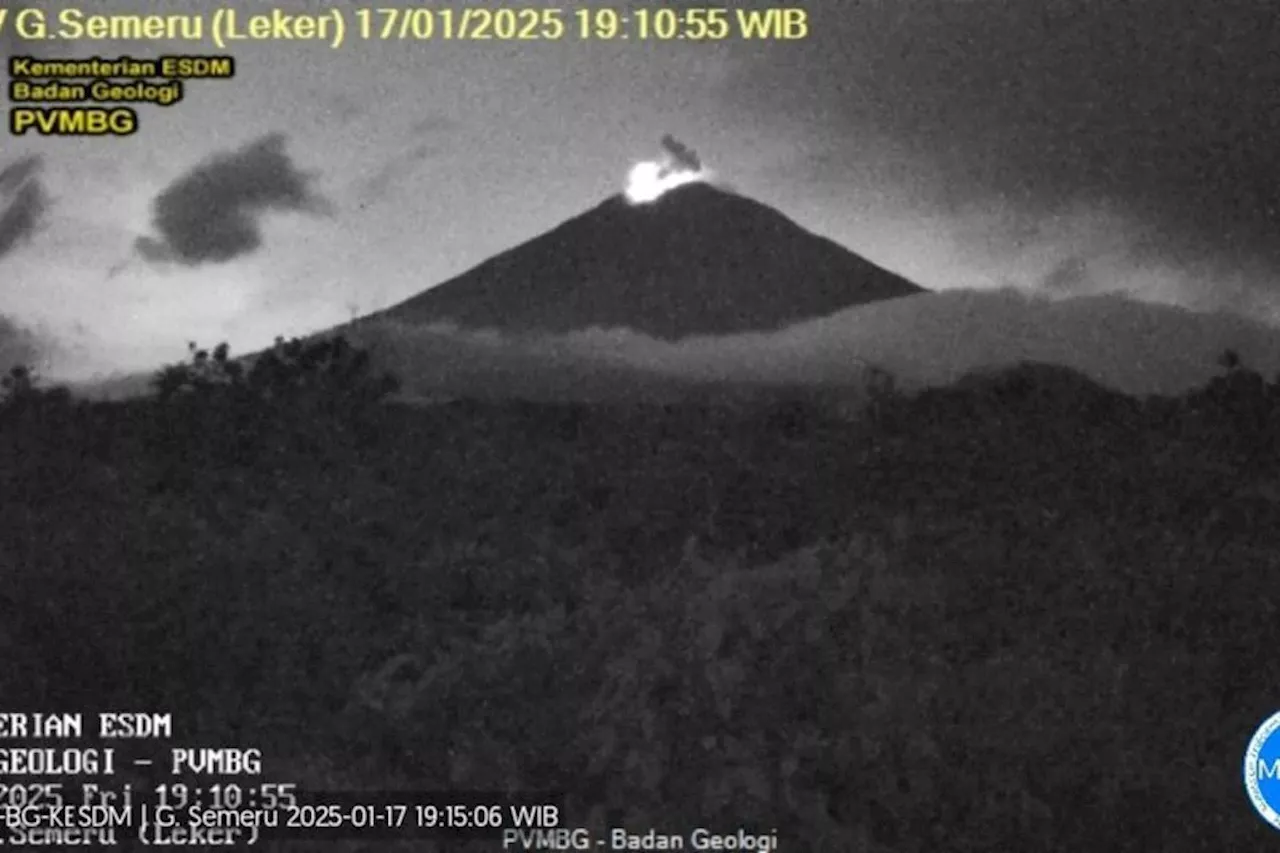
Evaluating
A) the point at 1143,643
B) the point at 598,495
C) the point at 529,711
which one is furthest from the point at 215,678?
the point at 1143,643

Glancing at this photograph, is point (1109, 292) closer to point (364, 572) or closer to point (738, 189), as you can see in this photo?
point (738, 189)

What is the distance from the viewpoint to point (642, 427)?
2.22 metres

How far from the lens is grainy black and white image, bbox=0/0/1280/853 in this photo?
2.20 metres

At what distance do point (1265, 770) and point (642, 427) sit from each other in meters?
1.11

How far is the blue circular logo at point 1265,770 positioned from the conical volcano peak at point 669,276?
877 millimetres

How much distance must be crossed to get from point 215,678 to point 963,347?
129cm

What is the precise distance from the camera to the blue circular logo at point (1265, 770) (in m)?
2.20
